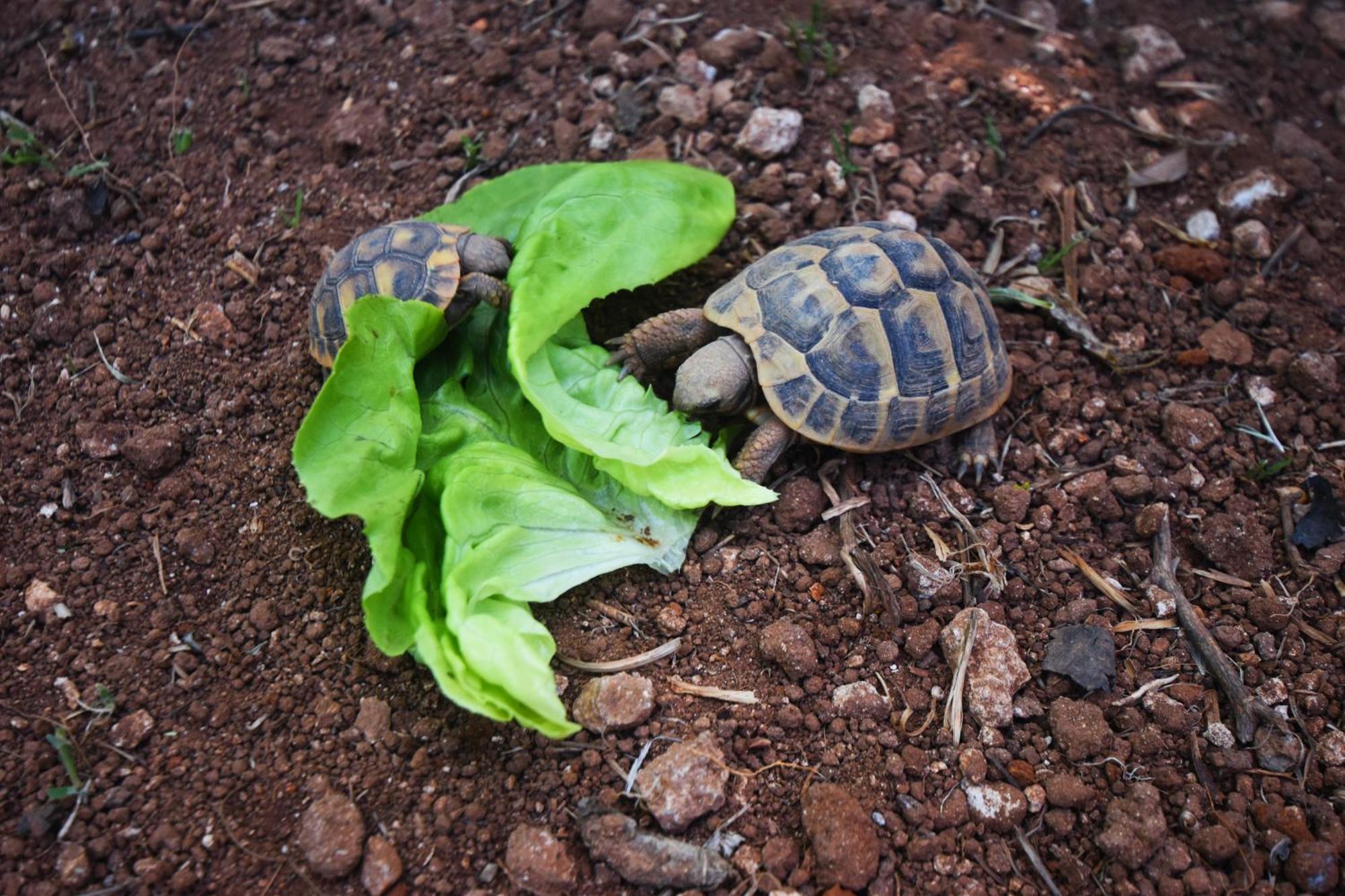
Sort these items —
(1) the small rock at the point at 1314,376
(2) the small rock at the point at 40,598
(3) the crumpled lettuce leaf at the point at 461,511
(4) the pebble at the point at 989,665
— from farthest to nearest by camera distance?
(1) the small rock at the point at 1314,376 < (2) the small rock at the point at 40,598 < (4) the pebble at the point at 989,665 < (3) the crumpled lettuce leaf at the point at 461,511

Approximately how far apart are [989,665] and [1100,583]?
0.56 metres

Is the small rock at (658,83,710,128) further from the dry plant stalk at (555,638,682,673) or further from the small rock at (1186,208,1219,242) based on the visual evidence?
the dry plant stalk at (555,638,682,673)

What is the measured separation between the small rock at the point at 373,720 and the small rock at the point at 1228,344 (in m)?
3.32

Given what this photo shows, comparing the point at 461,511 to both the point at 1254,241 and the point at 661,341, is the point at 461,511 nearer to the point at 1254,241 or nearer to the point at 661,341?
the point at 661,341

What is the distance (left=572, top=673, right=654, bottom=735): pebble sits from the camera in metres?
2.75

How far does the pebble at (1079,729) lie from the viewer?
2.76 meters

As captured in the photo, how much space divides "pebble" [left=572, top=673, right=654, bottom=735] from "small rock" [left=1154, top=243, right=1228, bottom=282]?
9.41 ft

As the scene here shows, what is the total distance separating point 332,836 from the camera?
8.27ft

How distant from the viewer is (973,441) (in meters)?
3.52

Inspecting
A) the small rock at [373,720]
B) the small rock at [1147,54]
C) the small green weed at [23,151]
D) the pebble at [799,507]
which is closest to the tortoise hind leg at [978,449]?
the pebble at [799,507]

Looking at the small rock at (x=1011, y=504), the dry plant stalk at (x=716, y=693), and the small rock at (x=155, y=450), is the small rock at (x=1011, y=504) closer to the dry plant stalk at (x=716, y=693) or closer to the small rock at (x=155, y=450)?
the dry plant stalk at (x=716, y=693)

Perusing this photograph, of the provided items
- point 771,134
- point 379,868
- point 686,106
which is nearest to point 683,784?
point 379,868

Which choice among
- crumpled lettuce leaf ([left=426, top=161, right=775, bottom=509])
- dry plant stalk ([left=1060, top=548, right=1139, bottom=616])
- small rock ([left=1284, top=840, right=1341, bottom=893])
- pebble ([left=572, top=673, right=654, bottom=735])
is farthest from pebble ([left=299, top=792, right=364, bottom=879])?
small rock ([left=1284, top=840, right=1341, bottom=893])

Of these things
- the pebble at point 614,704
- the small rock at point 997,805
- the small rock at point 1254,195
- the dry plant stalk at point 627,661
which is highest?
the small rock at point 1254,195
